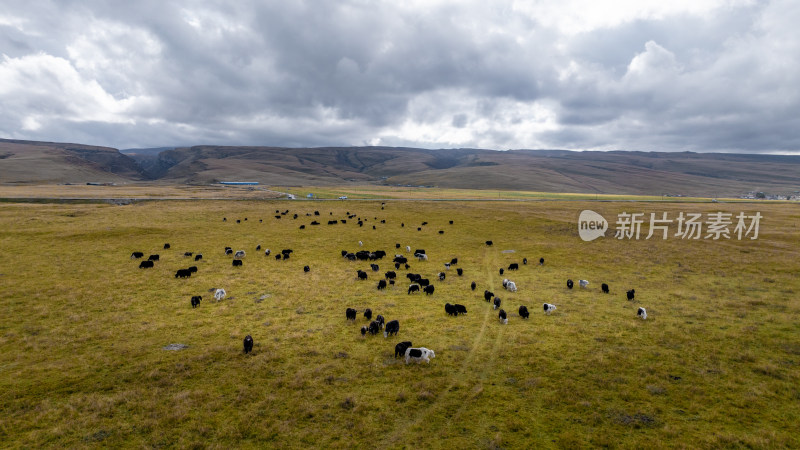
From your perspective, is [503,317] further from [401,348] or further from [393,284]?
[393,284]

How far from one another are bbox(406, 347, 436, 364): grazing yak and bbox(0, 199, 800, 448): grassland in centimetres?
44

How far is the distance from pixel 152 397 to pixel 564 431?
52.3ft

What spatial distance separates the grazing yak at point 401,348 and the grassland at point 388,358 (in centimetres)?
59

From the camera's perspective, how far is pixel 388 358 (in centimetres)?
1784

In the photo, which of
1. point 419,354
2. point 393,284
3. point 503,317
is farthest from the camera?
point 393,284

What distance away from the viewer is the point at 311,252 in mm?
41844

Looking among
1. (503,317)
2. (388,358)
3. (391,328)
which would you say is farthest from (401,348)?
Answer: (503,317)

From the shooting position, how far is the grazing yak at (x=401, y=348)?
59.1 ft

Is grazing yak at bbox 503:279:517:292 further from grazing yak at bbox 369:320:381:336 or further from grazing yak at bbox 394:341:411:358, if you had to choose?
grazing yak at bbox 394:341:411:358

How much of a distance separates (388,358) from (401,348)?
81 cm

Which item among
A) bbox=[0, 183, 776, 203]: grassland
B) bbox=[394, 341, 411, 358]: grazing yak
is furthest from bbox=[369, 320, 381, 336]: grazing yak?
bbox=[0, 183, 776, 203]: grassland

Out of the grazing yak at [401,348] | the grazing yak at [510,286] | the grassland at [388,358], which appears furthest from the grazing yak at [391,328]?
the grazing yak at [510,286]

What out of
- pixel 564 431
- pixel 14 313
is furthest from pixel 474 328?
pixel 14 313

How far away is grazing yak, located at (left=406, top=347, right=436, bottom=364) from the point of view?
1734cm
